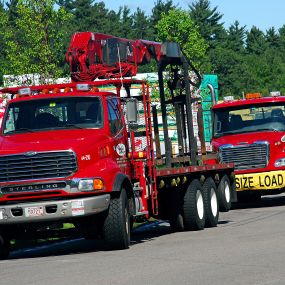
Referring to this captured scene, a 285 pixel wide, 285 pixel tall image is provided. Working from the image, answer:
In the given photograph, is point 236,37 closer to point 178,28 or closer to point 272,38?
point 272,38

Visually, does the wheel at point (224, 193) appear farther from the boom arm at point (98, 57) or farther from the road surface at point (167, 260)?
the boom arm at point (98, 57)

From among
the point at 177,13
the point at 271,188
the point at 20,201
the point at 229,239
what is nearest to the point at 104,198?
the point at 20,201

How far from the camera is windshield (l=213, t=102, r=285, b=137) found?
25.2 m

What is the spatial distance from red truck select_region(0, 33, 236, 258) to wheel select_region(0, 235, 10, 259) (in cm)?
2

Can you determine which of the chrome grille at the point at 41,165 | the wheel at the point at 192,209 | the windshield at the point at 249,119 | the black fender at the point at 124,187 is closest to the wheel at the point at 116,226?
the black fender at the point at 124,187

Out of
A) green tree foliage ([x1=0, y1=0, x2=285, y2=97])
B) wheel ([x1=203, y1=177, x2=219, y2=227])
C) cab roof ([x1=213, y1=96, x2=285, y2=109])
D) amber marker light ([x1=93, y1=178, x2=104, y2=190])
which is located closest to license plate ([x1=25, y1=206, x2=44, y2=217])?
amber marker light ([x1=93, y1=178, x2=104, y2=190])

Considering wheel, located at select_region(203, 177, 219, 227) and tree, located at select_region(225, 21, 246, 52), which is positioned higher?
tree, located at select_region(225, 21, 246, 52)

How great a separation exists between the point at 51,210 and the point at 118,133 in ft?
6.72

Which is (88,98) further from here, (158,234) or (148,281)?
(148,281)

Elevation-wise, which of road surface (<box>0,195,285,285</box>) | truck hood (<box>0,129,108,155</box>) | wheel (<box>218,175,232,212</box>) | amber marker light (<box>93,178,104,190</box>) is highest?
truck hood (<box>0,129,108,155</box>)

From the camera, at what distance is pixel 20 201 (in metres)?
15.2

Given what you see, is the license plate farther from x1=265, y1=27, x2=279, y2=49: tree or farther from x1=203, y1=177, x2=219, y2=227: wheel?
x1=265, y1=27, x2=279, y2=49: tree

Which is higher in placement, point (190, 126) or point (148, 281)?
point (190, 126)

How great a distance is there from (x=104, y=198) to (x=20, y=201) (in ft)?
4.08
